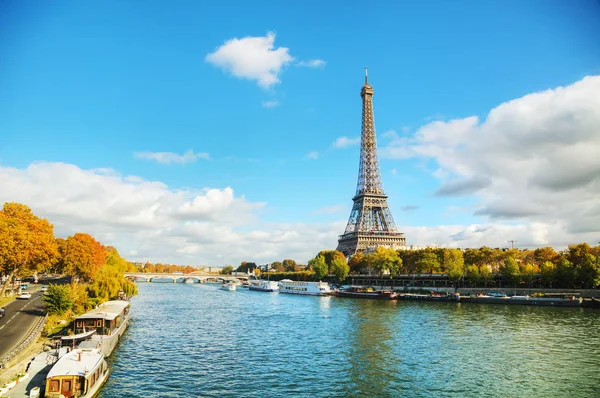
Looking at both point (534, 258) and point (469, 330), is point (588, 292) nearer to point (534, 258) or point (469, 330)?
point (534, 258)

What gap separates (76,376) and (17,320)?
24930 mm

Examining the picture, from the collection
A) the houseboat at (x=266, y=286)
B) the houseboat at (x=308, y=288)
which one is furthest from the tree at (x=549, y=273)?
the houseboat at (x=266, y=286)

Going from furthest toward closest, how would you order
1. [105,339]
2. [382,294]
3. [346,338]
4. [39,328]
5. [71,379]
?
[382,294], [346,338], [39,328], [105,339], [71,379]

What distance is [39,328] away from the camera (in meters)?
39.0

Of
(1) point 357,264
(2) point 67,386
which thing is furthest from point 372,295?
(2) point 67,386

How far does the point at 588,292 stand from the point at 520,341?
53098 mm

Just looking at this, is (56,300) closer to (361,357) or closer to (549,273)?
(361,357)

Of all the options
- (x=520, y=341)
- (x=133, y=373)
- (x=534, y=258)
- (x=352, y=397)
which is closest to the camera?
(x=352, y=397)

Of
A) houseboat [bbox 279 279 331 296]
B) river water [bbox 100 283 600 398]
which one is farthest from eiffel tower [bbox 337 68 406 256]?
river water [bbox 100 283 600 398]

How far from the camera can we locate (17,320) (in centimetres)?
4291

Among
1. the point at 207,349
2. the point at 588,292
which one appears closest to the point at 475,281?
the point at 588,292

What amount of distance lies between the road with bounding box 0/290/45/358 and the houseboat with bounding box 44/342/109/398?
7.72 m

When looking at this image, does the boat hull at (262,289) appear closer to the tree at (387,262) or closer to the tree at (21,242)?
the tree at (387,262)

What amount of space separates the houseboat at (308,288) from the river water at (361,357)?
56.3 metres
